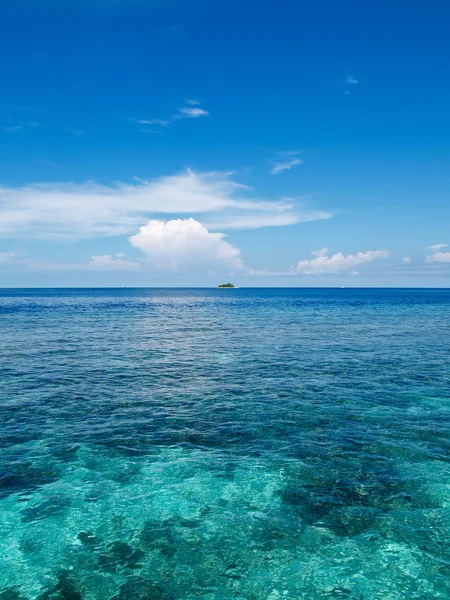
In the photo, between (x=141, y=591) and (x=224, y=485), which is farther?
(x=224, y=485)

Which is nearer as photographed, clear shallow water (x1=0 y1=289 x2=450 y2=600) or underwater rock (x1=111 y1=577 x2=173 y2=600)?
underwater rock (x1=111 y1=577 x2=173 y2=600)

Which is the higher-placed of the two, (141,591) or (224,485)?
(224,485)

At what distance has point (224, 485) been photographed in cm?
1608

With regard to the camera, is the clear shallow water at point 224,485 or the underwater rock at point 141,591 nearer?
the underwater rock at point 141,591

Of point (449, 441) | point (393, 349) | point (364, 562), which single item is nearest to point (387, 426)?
point (449, 441)

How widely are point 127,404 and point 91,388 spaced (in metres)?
5.17

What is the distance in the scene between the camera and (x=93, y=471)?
56.2 ft

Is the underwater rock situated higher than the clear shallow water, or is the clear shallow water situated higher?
the clear shallow water

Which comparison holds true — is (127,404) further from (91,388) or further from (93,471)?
(93,471)

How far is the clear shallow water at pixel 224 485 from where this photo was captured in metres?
11.2

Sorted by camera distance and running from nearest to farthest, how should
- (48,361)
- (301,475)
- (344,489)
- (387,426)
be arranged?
(344,489) → (301,475) → (387,426) → (48,361)

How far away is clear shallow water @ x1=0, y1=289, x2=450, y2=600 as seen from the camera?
1123 centimetres

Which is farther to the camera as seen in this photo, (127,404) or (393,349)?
(393,349)

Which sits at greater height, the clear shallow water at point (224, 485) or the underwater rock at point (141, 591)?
the clear shallow water at point (224, 485)
